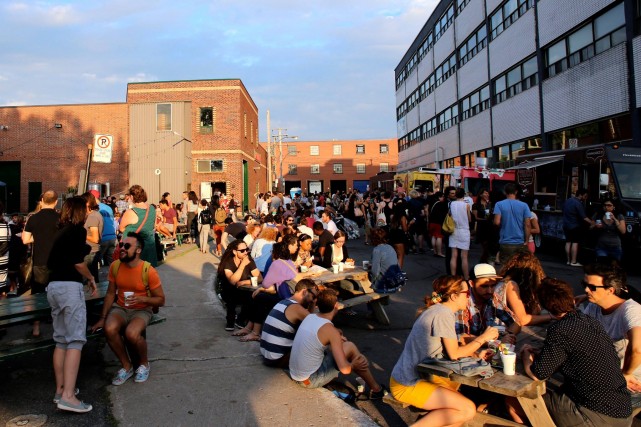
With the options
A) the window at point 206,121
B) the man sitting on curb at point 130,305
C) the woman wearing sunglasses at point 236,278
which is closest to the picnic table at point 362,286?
the woman wearing sunglasses at point 236,278

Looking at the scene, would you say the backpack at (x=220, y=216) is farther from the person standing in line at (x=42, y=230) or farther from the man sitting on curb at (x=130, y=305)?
the man sitting on curb at (x=130, y=305)

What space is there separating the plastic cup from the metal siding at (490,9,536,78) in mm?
22135

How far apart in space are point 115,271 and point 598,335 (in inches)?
167

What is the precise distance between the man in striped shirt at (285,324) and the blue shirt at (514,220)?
4.22m

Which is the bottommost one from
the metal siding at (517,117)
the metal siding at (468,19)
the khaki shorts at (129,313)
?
the khaki shorts at (129,313)

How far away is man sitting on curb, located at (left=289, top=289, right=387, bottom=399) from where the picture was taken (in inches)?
175

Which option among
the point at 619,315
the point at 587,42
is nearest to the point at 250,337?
the point at 619,315

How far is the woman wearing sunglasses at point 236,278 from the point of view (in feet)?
21.8

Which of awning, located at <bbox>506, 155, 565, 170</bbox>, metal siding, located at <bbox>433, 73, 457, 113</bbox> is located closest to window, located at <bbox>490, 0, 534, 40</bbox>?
metal siding, located at <bbox>433, 73, 457, 113</bbox>

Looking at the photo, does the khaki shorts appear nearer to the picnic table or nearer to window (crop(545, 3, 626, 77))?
the picnic table

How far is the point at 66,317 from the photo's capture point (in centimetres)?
417

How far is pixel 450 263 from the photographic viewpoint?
9609 mm

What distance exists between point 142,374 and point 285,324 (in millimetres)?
1431

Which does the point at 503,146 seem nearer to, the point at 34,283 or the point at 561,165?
the point at 561,165
